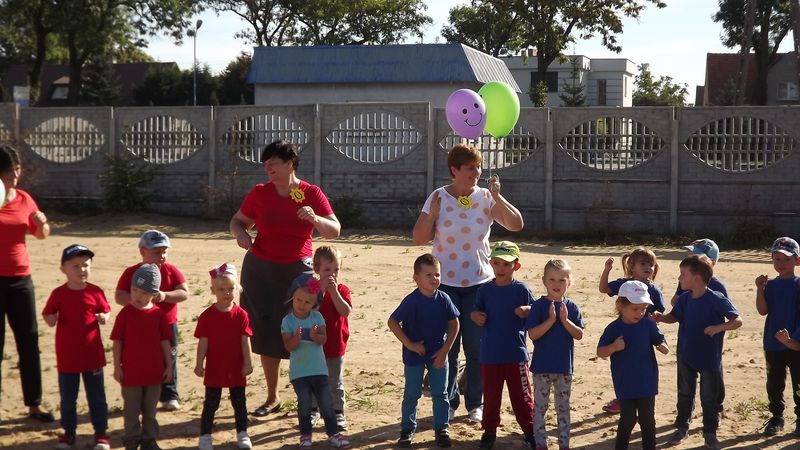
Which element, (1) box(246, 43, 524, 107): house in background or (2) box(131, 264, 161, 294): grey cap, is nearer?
(2) box(131, 264, 161, 294): grey cap

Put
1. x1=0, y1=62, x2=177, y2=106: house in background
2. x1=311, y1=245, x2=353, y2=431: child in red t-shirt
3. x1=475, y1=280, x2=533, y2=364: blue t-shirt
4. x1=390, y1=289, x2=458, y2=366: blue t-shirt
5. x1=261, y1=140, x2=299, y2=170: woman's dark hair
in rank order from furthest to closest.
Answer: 1. x1=0, y1=62, x2=177, y2=106: house in background
2. x1=261, y1=140, x2=299, y2=170: woman's dark hair
3. x1=311, y1=245, x2=353, y2=431: child in red t-shirt
4. x1=390, y1=289, x2=458, y2=366: blue t-shirt
5. x1=475, y1=280, x2=533, y2=364: blue t-shirt

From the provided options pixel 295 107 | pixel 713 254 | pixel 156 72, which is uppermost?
pixel 156 72

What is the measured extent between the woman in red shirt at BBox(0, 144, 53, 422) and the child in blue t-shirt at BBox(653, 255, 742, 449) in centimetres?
399

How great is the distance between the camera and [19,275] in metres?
6.56

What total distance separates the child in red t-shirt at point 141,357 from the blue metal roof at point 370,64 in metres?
26.1

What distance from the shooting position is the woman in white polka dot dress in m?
6.61

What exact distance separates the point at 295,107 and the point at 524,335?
13.6 m

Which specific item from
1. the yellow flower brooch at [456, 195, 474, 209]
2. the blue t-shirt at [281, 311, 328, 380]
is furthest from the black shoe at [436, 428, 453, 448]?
the yellow flower brooch at [456, 195, 474, 209]

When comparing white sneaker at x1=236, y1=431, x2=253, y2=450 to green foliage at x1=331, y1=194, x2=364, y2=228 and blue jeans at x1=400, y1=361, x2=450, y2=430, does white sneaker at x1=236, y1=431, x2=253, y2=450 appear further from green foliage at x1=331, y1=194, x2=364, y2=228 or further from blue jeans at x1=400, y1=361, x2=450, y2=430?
green foliage at x1=331, y1=194, x2=364, y2=228

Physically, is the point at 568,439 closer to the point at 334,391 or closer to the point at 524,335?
the point at 524,335

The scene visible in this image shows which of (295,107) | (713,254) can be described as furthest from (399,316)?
(295,107)

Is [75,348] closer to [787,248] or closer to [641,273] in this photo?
[641,273]

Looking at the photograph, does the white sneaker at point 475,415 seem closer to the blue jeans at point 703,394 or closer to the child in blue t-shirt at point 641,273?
the child in blue t-shirt at point 641,273

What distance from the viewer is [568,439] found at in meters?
6.00
